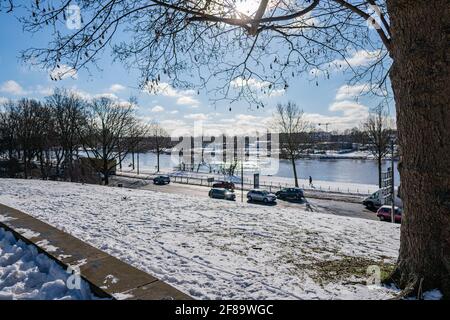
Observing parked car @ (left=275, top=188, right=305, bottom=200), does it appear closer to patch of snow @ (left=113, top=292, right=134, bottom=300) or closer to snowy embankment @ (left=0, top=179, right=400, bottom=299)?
snowy embankment @ (left=0, top=179, right=400, bottom=299)

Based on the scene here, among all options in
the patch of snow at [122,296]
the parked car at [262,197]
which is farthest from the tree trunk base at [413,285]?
the parked car at [262,197]

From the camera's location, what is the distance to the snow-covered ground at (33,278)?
8.01ft

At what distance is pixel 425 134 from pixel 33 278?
12.2 ft

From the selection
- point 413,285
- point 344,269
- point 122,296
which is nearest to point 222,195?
point 344,269

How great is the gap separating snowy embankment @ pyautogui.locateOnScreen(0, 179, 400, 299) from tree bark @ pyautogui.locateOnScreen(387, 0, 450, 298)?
453 mm

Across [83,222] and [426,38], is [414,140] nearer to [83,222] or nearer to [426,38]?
[426,38]

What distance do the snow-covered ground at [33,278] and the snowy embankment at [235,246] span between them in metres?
0.71

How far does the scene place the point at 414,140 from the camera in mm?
2713

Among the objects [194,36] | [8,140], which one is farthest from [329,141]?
[194,36]

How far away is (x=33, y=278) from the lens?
109 inches

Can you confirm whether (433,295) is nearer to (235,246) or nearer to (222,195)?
(235,246)

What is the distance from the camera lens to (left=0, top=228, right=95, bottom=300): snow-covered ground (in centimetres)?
244

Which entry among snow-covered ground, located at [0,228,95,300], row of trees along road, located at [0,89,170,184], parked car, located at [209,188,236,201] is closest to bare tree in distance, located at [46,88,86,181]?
row of trees along road, located at [0,89,170,184]
